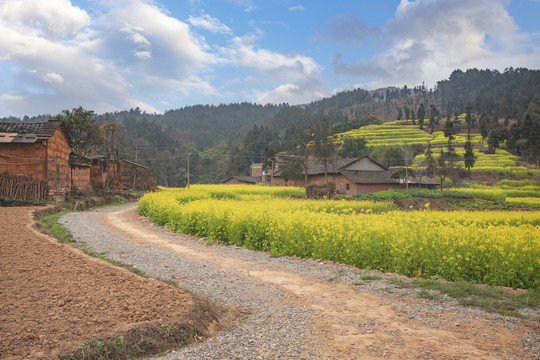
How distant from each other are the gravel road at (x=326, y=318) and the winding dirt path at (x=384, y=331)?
1 cm

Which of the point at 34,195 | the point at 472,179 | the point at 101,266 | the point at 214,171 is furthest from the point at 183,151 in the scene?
the point at 101,266

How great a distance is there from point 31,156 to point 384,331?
24935mm

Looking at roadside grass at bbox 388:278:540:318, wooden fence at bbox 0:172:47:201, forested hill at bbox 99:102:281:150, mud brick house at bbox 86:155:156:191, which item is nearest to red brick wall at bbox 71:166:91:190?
mud brick house at bbox 86:155:156:191

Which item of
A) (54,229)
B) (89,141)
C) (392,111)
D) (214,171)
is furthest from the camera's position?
(392,111)

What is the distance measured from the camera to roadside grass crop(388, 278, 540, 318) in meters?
6.10

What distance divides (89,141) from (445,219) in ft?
137

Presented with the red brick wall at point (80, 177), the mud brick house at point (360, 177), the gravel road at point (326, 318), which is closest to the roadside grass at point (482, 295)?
the gravel road at point (326, 318)

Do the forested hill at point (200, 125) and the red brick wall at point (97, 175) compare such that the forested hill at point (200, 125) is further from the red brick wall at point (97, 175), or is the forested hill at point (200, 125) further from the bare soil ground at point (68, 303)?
the bare soil ground at point (68, 303)

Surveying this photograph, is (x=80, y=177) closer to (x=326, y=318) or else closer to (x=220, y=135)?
(x=326, y=318)

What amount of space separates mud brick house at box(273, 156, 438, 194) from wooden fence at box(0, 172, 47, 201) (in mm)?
36343

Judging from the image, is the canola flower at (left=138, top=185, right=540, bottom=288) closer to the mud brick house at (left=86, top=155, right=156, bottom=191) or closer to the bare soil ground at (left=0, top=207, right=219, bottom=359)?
the bare soil ground at (left=0, top=207, right=219, bottom=359)

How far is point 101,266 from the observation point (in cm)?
797

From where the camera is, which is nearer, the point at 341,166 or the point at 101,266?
the point at 101,266

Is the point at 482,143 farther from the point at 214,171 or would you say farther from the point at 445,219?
the point at 445,219
